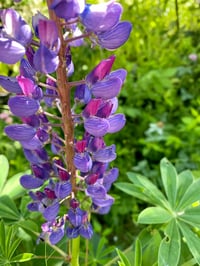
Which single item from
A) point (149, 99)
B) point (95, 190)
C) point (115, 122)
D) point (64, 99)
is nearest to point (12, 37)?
point (64, 99)

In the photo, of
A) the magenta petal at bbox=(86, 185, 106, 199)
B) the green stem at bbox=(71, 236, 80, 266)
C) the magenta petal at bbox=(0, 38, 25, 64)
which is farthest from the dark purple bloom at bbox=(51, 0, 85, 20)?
the green stem at bbox=(71, 236, 80, 266)

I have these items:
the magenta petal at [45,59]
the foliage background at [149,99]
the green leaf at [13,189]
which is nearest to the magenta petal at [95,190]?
the magenta petal at [45,59]

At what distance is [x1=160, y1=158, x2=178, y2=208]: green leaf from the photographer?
1358 mm

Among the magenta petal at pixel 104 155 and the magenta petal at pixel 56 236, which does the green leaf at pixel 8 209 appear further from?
the magenta petal at pixel 104 155

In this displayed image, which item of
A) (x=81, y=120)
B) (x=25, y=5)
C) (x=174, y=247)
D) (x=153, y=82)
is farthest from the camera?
(x=153, y=82)

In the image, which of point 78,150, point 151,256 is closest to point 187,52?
point 151,256

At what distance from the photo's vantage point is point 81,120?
1.02 meters

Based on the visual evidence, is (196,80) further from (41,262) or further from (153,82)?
(41,262)

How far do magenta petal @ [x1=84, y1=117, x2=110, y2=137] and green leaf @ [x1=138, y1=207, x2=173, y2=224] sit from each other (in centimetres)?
32

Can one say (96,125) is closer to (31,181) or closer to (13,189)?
(31,181)

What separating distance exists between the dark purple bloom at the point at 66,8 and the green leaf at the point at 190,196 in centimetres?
68

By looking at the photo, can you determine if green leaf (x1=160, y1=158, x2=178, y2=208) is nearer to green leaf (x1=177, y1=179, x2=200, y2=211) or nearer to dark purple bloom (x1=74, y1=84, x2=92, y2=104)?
green leaf (x1=177, y1=179, x2=200, y2=211)

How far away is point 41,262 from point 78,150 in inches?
15.4

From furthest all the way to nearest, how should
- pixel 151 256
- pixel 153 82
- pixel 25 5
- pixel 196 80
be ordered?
pixel 196 80 → pixel 153 82 → pixel 25 5 → pixel 151 256
